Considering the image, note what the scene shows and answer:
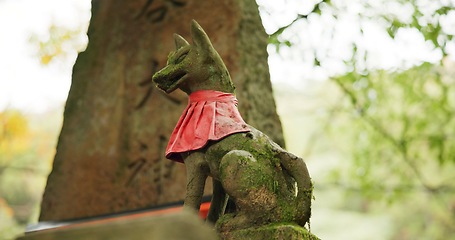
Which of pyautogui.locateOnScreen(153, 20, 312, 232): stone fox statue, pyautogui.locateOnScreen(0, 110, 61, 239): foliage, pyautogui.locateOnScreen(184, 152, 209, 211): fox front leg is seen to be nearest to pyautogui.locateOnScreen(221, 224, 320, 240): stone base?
pyautogui.locateOnScreen(153, 20, 312, 232): stone fox statue

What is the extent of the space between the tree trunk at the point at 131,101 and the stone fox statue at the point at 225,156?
1794 millimetres

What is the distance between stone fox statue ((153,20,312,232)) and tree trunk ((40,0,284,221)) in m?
1.79

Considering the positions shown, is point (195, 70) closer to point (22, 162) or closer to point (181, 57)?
point (181, 57)

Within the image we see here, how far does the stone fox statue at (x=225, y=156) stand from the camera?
91.4 inches

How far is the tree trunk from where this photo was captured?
456 cm

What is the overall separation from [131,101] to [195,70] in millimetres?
2664

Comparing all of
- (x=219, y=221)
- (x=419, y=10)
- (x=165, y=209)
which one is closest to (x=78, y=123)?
(x=165, y=209)

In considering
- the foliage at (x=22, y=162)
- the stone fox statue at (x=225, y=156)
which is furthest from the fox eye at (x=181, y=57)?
the foliage at (x=22, y=162)

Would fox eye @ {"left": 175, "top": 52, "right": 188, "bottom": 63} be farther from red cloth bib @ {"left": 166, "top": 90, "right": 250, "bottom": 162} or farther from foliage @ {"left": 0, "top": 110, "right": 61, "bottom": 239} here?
foliage @ {"left": 0, "top": 110, "right": 61, "bottom": 239}

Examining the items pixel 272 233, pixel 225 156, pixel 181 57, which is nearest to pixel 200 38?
pixel 181 57

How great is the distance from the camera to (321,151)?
1469 centimetres

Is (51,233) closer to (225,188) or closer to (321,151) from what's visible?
(225,188)

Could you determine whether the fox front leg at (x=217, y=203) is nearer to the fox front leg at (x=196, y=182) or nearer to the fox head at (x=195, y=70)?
the fox front leg at (x=196, y=182)

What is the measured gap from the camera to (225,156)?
2338 mm
